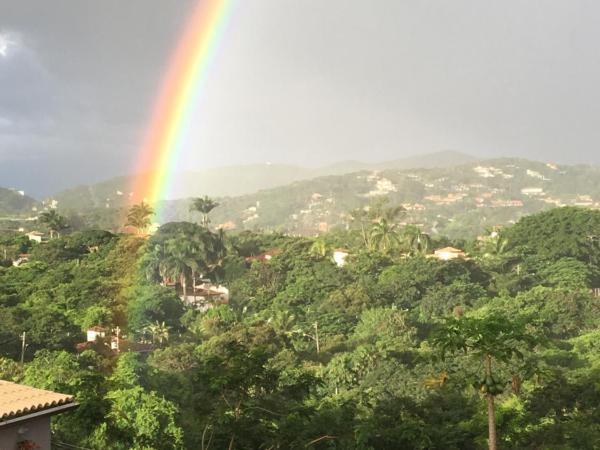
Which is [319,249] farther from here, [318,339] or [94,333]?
[94,333]

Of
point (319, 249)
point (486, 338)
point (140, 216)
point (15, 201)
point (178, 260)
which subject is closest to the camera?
point (486, 338)

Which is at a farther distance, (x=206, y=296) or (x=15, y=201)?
(x=15, y=201)

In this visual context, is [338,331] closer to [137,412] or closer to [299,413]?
[137,412]

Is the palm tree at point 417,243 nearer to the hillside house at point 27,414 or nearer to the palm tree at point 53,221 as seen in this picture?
the palm tree at point 53,221

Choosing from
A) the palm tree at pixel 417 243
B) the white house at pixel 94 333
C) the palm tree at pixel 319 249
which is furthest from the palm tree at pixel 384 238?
the white house at pixel 94 333

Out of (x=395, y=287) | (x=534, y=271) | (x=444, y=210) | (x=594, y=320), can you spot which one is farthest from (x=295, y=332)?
(x=444, y=210)

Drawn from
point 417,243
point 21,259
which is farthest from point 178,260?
point 417,243
